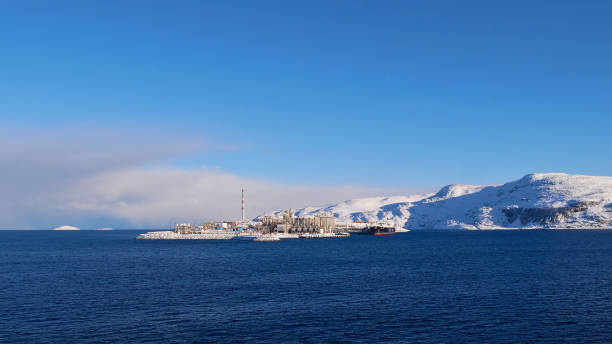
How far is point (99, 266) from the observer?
11788 centimetres

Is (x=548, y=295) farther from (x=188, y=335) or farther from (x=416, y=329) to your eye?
(x=188, y=335)

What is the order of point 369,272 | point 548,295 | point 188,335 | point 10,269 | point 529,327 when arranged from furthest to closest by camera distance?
point 10,269 → point 369,272 → point 548,295 → point 529,327 → point 188,335

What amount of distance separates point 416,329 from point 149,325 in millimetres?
31423

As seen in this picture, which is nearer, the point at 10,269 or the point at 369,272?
the point at 369,272

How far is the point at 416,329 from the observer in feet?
168

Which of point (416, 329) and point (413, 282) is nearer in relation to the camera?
point (416, 329)

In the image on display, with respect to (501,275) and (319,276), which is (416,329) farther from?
(501,275)

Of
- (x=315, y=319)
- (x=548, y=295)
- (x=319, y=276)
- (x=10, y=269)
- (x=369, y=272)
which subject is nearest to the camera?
(x=315, y=319)

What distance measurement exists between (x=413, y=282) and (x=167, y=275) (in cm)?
5208

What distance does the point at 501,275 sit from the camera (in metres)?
96.1

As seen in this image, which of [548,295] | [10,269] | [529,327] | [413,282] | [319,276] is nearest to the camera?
[529,327]

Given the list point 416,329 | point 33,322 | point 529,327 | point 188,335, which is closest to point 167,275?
point 33,322

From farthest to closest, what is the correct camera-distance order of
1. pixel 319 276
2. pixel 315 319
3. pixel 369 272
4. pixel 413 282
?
1. pixel 369 272
2. pixel 319 276
3. pixel 413 282
4. pixel 315 319

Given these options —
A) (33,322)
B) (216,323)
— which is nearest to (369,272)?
(216,323)
